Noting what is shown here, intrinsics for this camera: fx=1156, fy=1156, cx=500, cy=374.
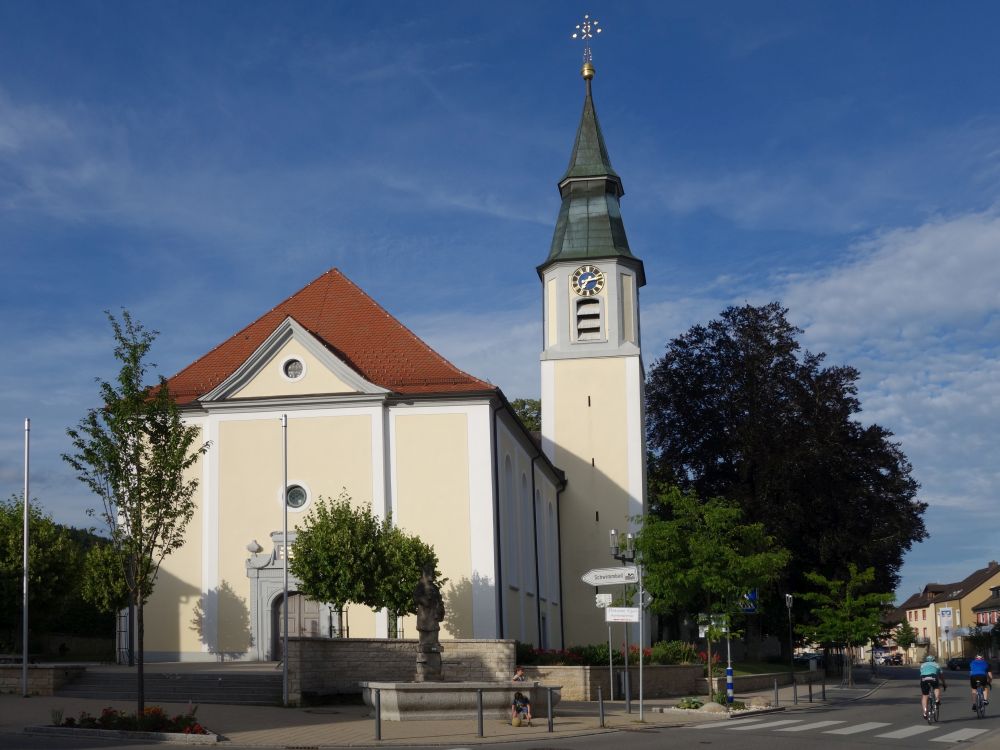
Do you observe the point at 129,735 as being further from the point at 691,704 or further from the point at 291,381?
the point at 291,381

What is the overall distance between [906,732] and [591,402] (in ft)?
82.5

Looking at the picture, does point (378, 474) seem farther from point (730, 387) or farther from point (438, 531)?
point (730, 387)

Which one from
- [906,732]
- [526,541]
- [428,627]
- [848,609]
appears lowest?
[906,732]

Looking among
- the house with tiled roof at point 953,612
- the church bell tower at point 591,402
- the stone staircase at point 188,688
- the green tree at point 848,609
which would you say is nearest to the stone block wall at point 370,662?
the stone staircase at point 188,688

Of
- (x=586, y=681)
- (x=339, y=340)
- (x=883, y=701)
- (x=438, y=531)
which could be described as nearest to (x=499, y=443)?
(x=438, y=531)

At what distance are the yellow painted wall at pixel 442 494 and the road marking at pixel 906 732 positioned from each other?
44.1 feet

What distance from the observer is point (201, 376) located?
117 ft

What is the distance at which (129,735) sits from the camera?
1772 centimetres

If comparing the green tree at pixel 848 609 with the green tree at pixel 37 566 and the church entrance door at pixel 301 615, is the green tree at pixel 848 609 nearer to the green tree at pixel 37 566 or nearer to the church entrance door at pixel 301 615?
the church entrance door at pixel 301 615

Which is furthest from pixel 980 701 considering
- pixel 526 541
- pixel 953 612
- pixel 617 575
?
pixel 953 612

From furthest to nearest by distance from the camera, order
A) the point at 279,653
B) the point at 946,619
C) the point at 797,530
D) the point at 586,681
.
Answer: the point at 946,619 < the point at 797,530 < the point at 279,653 < the point at 586,681

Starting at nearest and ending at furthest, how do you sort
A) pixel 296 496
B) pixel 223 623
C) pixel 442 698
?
1. pixel 442 698
2. pixel 223 623
3. pixel 296 496

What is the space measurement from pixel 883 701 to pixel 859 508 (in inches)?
600

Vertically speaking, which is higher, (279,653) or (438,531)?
(438,531)
